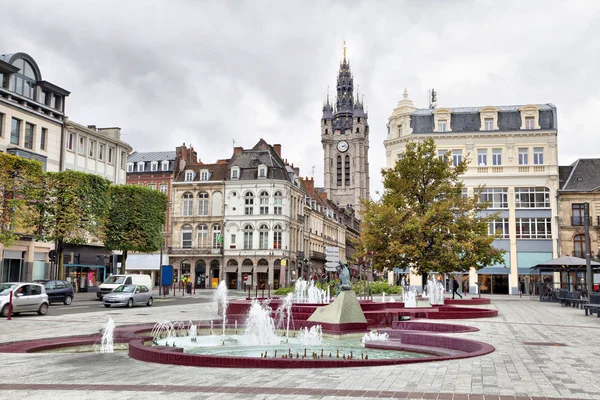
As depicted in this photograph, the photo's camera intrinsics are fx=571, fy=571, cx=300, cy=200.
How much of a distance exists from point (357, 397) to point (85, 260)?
46.5 meters

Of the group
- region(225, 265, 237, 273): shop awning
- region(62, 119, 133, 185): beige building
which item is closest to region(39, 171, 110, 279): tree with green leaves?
region(62, 119, 133, 185): beige building

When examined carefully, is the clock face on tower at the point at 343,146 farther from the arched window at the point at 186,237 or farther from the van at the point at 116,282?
the van at the point at 116,282

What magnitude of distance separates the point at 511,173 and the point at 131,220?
108 feet

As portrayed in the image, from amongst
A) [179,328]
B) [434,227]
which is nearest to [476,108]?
[434,227]

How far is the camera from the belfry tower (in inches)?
5374

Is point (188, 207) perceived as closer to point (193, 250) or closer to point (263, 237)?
point (193, 250)

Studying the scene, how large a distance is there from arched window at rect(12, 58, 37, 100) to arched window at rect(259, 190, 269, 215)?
29.1 m

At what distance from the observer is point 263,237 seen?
66875 millimetres

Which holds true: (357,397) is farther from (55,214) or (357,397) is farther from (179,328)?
(55,214)

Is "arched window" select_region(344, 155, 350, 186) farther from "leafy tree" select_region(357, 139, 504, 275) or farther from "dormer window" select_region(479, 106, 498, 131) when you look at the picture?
"leafy tree" select_region(357, 139, 504, 275)

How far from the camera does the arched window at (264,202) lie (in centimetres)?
6712

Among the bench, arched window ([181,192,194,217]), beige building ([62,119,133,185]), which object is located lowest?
the bench

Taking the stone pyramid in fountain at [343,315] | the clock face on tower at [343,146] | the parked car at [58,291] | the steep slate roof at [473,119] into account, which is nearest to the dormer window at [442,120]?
the steep slate roof at [473,119]

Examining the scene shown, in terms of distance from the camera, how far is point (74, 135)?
158 feet
